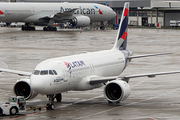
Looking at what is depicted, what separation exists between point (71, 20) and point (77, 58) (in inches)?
2740

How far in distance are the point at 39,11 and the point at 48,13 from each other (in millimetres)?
2597

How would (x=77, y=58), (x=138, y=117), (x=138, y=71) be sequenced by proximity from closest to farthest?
1. (x=138, y=117)
2. (x=77, y=58)
3. (x=138, y=71)

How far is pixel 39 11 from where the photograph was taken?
320 ft

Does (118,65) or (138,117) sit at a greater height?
(118,65)

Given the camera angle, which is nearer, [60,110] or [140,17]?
[60,110]

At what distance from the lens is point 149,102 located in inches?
1166

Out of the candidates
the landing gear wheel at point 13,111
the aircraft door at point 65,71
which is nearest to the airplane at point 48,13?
the aircraft door at point 65,71

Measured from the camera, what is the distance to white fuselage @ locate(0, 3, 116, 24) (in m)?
94.0

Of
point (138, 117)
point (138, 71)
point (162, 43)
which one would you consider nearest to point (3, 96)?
point (138, 117)

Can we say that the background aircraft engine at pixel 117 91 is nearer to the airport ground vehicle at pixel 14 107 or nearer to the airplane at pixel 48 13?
the airport ground vehicle at pixel 14 107

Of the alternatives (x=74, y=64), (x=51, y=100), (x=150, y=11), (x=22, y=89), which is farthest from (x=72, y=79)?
(x=150, y=11)

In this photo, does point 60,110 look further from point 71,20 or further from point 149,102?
point 71,20

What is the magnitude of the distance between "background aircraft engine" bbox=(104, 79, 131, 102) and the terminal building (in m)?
109

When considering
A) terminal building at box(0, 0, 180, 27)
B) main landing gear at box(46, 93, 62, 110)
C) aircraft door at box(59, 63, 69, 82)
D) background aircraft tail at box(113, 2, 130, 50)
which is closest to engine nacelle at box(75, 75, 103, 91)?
main landing gear at box(46, 93, 62, 110)
